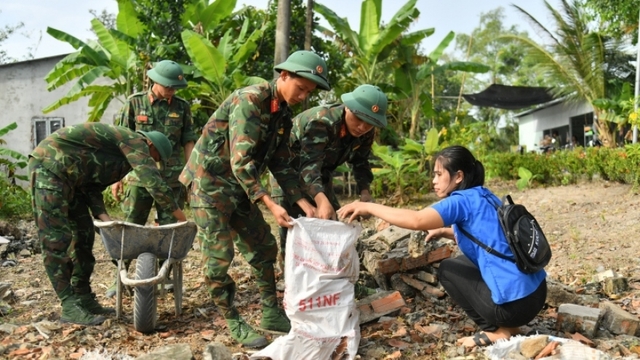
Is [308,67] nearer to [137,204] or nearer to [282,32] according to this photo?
[137,204]

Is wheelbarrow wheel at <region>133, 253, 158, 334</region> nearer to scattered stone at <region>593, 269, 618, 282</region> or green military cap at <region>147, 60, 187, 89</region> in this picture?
green military cap at <region>147, 60, 187, 89</region>

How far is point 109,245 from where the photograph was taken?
3.76 meters

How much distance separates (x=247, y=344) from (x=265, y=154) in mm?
1160

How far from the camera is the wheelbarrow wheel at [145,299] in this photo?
3.67 meters

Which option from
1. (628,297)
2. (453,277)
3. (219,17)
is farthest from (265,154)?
(219,17)

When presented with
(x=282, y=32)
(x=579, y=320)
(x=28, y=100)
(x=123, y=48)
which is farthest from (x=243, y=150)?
(x=28, y=100)

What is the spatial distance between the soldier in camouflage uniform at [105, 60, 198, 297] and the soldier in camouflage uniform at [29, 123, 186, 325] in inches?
24.4

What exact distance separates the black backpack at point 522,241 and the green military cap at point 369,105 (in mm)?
1027

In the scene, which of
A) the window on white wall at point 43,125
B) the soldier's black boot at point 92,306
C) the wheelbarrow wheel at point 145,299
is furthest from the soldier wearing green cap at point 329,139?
the window on white wall at point 43,125

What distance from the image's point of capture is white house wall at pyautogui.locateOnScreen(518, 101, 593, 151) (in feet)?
60.3

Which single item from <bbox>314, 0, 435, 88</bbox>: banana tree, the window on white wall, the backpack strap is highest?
<bbox>314, 0, 435, 88</bbox>: banana tree

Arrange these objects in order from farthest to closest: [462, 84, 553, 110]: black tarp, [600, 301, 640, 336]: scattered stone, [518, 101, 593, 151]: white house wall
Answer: [518, 101, 593, 151]: white house wall, [462, 84, 553, 110]: black tarp, [600, 301, 640, 336]: scattered stone

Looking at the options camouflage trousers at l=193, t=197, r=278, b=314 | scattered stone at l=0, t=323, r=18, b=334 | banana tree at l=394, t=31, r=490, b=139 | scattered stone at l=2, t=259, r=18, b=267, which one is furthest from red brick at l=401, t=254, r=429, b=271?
banana tree at l=394, t=31, r=490, b=139

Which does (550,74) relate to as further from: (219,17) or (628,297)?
(628,297)
